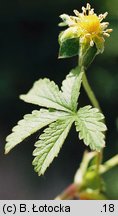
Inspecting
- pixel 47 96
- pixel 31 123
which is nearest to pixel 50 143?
pixel 31 123

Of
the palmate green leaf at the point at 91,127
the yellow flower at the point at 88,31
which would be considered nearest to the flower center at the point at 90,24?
the yellow flower at the point at 88,31

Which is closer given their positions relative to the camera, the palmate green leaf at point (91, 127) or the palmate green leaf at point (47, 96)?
the palmate green leaf at point (91, 127)

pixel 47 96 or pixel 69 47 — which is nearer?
pixel 69 47

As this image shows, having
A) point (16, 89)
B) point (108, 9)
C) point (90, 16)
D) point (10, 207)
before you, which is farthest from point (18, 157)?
point (90, 16)

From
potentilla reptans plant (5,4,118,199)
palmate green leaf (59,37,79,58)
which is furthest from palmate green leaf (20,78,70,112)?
palmate green leaf (59,37,79,58)

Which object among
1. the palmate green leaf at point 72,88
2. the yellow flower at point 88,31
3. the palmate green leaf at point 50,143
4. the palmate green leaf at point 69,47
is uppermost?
the yellow flower at point 88,31

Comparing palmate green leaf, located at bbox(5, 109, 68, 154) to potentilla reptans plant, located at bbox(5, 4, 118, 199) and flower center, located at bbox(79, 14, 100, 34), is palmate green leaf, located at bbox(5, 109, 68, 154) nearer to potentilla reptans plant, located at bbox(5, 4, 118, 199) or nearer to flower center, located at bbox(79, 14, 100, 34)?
potentilla reptans plant, located at bbox(5, 4, 118, 199)

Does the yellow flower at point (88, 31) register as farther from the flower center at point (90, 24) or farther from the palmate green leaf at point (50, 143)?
the palmate green leaf at point (50, 143)

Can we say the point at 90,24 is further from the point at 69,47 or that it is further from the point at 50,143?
the point at 50,143
